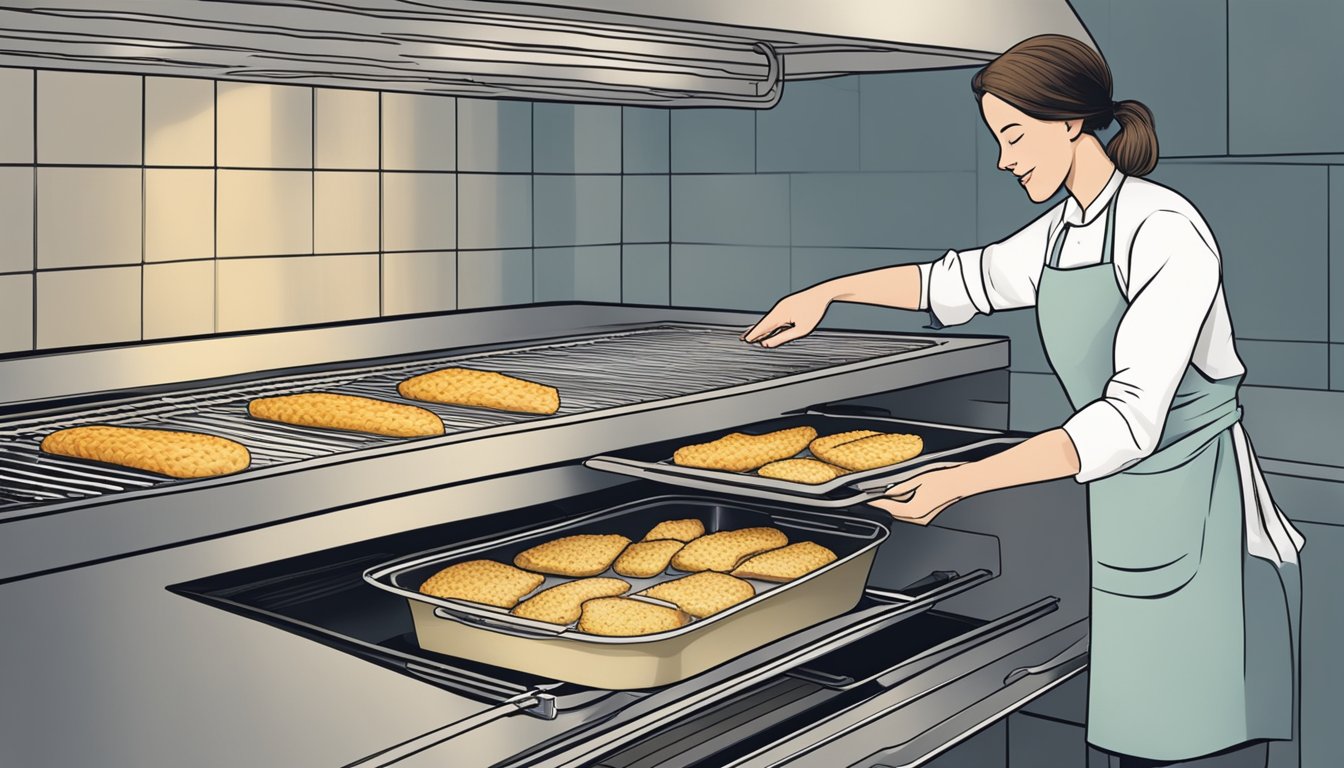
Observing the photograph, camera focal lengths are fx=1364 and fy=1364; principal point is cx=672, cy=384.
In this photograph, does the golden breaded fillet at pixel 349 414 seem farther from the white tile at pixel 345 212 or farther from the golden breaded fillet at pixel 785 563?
the white tile at pixel 345 212

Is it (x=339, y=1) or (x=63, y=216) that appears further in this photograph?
(x=63, y=216)

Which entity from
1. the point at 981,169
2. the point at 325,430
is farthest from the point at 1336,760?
the point at 325,430

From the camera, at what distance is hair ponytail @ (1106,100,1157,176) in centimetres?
126

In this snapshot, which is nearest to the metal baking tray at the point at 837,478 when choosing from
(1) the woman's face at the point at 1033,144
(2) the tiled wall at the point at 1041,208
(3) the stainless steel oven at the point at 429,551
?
(3) the stainless steel oven at the point at 429,551

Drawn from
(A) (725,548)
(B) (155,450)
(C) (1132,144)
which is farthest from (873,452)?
(B) (155,450)

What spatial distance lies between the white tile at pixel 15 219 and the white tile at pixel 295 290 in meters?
0.24

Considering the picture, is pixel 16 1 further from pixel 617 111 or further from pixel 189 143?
pixel 617 111

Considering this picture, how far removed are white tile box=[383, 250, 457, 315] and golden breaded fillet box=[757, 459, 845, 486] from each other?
896mm

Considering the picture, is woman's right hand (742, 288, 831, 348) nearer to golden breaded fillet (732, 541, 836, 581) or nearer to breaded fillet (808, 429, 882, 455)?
breaded fillet (808, 429, 882, 455)

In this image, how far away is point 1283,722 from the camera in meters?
1.41

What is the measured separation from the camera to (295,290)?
1776mm

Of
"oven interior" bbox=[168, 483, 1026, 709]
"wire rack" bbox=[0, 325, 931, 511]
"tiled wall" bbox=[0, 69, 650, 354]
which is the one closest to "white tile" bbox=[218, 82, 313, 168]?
"tiled wall" bbox=[0, 69, 650, 354]

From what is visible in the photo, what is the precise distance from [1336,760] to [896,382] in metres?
0.71

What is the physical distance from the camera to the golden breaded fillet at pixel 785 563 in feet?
3.56
